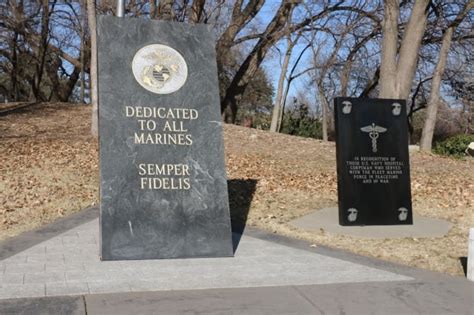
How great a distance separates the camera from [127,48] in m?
7.18

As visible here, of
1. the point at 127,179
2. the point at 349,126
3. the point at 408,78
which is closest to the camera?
the point at 127,179

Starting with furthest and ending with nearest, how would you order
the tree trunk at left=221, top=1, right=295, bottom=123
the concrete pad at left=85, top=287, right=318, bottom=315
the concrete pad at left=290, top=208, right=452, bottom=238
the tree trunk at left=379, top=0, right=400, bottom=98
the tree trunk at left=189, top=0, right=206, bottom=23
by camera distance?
the tree trunk at left=221, top=1, right=295, bottom=123 < the tree trunk at left=189, top=0, right=206, bottom=23 < the tree trunk at left=379, top=0, right=400, bottom=98 < the concrete pad at left=290, top=208, right=452, bottom=238 < the concrete pad at left=85, top=287, right=318, bottom=315

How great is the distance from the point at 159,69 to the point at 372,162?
3.74 meters

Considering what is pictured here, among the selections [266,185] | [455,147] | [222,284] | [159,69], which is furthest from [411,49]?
[222,284]

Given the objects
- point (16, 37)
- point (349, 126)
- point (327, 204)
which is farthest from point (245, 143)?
point (16, 37)

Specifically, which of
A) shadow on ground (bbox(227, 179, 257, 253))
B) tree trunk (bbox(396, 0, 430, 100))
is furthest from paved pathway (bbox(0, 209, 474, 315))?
tree trunk (bbox(396, 0, 430, 100))

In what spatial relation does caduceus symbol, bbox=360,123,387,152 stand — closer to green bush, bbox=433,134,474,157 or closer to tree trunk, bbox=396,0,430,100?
tree trunk, bbox=396,0,430,100

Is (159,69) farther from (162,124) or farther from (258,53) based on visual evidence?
(258,53)

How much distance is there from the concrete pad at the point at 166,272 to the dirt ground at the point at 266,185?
1064 mm

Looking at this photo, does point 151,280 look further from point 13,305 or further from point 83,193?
point 83,193

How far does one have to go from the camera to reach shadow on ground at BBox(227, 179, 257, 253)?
882cm

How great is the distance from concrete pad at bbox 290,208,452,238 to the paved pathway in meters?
1.23

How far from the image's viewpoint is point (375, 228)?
9.04 m

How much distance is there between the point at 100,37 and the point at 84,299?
3.24 m
